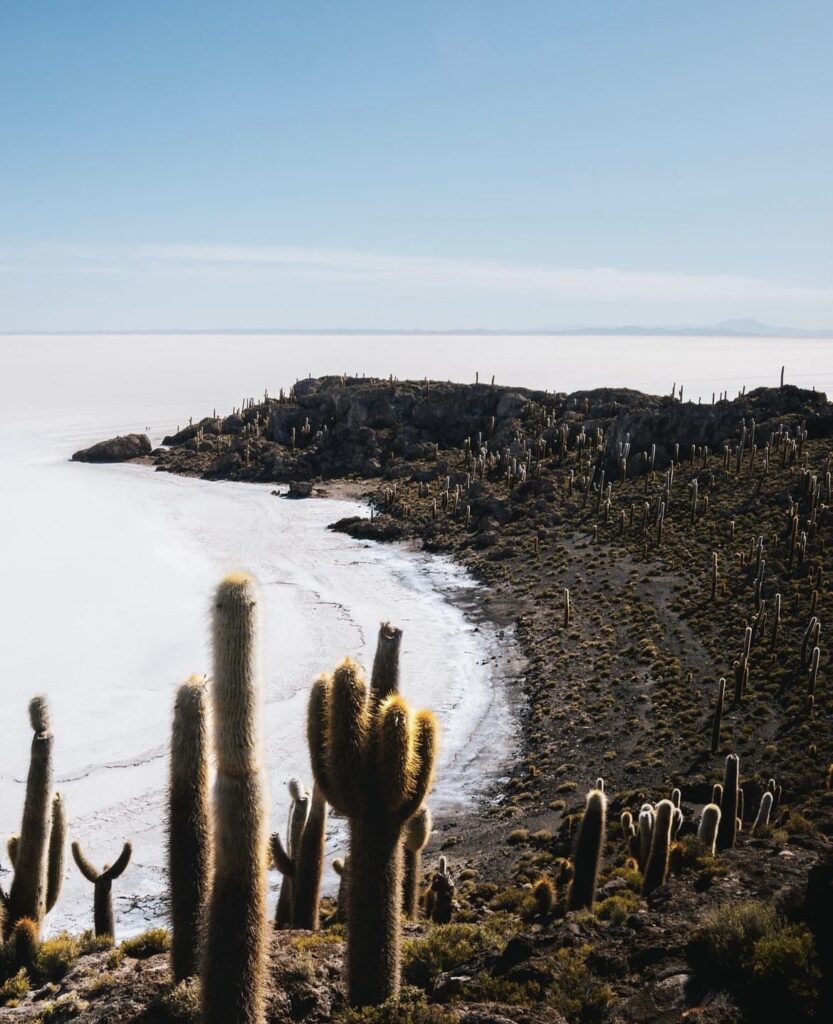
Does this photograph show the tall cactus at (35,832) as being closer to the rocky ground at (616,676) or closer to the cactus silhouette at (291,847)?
the rocky ground at (616,676)

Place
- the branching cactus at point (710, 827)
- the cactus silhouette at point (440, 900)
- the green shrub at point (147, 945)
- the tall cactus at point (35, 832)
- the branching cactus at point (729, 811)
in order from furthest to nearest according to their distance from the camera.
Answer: the branching cactus at point (729, 811)
the branching cactus at point (710, 827)
the cactus silhouette at point (440, 900)
the green shrub at point (147, 945)
the tall cactus at point (35, 832)

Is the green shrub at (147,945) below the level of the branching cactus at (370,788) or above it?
below

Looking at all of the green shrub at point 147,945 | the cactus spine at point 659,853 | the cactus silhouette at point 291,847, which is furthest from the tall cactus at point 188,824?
the cactus spine at point 659,853

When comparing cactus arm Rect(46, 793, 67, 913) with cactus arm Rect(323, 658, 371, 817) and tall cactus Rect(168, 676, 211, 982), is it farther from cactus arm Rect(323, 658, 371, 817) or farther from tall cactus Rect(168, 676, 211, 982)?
cactus arm Rect(323, 658, 371, 817)

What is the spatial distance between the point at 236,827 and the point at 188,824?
83.4 inches

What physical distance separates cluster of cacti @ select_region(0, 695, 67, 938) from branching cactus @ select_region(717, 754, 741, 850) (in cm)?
1263

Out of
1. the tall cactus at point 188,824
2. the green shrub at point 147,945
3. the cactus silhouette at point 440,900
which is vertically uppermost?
the tall cactus at point 188,824

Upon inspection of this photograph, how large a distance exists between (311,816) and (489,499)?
4449 cm

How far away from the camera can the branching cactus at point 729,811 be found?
17558 mm

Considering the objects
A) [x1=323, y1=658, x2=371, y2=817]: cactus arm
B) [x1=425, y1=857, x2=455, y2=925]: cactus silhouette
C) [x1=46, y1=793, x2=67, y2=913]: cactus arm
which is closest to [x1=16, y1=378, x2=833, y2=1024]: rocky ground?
[x1=425, y1=857, x2=455, y2=925]: cactus silhouette

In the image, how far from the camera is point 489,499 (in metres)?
56.9

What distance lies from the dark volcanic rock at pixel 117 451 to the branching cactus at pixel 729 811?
77.1 meters

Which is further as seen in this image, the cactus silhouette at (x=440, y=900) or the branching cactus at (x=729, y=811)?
the branching cactus at (x=729, y=811)

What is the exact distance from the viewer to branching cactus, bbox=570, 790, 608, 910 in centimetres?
1444
